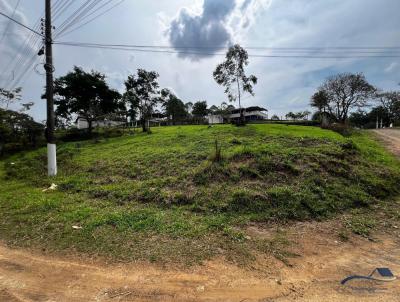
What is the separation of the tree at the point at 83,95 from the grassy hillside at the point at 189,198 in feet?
56.0

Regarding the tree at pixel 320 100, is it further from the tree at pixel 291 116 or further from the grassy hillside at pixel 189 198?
the grassy hillside at pixel 189 198

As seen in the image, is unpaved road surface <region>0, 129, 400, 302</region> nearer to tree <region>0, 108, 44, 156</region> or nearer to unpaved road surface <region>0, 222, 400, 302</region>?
unpaved road surface <region>0, 222, 400, 302</region>

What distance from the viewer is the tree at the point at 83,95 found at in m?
27.0

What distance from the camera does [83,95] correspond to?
90.1 feet

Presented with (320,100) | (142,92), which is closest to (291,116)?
(320,100)

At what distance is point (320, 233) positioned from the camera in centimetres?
545

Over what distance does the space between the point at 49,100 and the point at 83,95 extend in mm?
16824

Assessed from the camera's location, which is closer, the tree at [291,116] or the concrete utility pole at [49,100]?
the concrete utility pole at [49,100]

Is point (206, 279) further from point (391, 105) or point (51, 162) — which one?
point (391, 105)

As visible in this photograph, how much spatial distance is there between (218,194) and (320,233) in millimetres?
2606

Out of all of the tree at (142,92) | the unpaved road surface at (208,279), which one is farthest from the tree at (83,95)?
the unpaved road surface at (208,279)

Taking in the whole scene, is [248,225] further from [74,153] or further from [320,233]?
[74,153]

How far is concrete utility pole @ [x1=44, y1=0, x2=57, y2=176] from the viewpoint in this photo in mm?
11461

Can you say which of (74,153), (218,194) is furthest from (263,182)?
(74,153)
